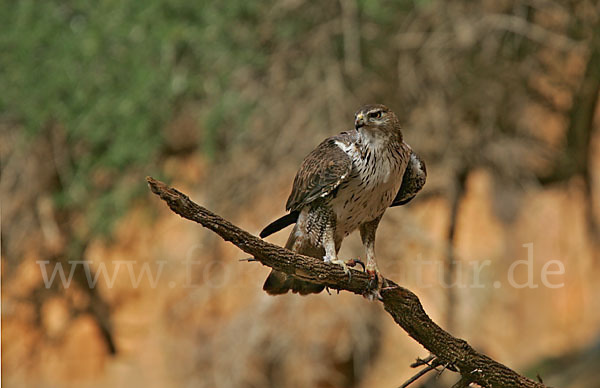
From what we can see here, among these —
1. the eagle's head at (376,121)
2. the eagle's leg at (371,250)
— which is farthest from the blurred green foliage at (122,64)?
the eagle's head at (376,121)

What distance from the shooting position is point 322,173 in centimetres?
252

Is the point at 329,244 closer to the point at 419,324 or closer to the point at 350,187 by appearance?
the point at 350,187

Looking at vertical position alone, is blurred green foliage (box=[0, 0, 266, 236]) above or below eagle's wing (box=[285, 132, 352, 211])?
above

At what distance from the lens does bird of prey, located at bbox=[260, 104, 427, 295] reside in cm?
246

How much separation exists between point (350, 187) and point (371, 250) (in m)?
0.22

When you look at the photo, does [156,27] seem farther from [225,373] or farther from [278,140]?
[225,373]

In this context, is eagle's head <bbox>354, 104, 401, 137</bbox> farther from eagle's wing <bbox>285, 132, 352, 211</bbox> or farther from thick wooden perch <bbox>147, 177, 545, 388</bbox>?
thick wooden perch <bbox>147, 177, 545, 388</bbox>

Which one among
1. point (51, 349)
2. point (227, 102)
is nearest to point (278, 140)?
point (227, 102)

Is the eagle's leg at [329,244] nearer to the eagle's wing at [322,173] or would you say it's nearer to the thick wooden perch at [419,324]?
the eagle's wing at [322,173]

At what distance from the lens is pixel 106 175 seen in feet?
19.6

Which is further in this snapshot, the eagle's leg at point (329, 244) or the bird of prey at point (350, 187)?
the eagle's leg at point (329, 244)

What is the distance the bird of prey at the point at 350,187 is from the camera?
2.46 m

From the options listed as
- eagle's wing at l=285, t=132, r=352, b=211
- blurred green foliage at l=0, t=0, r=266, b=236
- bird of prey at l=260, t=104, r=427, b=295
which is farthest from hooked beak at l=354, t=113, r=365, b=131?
blurred green foliage at l=0, t=0, r=266, b=236

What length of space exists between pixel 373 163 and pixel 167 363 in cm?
451
